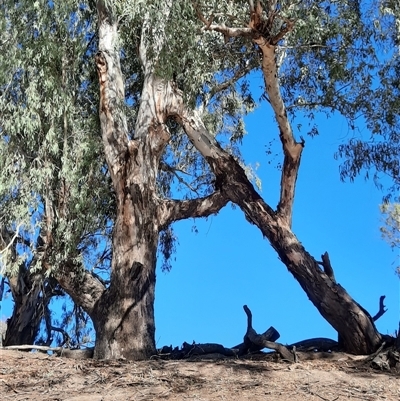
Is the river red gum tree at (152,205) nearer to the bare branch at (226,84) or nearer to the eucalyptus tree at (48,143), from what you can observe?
the eucalyptus tree at (48,143)

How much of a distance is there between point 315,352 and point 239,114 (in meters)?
6.43

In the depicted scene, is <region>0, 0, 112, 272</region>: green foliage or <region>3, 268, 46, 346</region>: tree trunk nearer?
<region>0, 0, 112, 272</region>: green foliage

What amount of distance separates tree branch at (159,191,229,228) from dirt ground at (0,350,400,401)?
2349mm

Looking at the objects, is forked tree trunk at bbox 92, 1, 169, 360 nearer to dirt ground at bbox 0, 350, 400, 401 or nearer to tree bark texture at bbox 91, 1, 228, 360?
tree bark texture at bbox 91, 1, 228, 360

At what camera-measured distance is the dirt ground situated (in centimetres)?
502

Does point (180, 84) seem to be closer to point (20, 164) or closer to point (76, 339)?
point (20, 164)

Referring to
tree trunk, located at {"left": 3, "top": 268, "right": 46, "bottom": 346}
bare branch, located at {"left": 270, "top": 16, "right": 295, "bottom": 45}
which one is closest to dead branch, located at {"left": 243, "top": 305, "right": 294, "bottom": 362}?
bare branch, located at {"left": 270, "top": 16, "right": 295, "bottom": 45}

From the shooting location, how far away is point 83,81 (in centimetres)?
955

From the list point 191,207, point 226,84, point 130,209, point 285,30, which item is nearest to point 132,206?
point 130,209

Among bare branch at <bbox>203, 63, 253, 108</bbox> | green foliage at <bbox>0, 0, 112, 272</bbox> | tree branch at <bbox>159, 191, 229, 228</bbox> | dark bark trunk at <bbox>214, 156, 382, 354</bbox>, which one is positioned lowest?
dark bark trunk at <bbox>214, 156, 382, 354</bbox>

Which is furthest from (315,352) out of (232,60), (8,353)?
(232,60)

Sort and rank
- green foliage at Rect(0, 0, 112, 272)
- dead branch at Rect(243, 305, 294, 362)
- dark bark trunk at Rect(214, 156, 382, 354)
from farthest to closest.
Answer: green foliage at Rect(0, 0, 112, 272), dark bark trunk at Rect(214, 156, 382, 354), dead branch at Rect(243, 305, 294, 362)

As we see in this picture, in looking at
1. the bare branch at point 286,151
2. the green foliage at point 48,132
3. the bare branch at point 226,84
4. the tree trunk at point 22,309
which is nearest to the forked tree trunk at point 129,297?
the green foliage at point 48,132

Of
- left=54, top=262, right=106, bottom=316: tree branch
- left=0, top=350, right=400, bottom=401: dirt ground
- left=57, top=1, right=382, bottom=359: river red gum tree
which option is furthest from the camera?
left=54, top=262, right=106, bottom=316: tree branch
